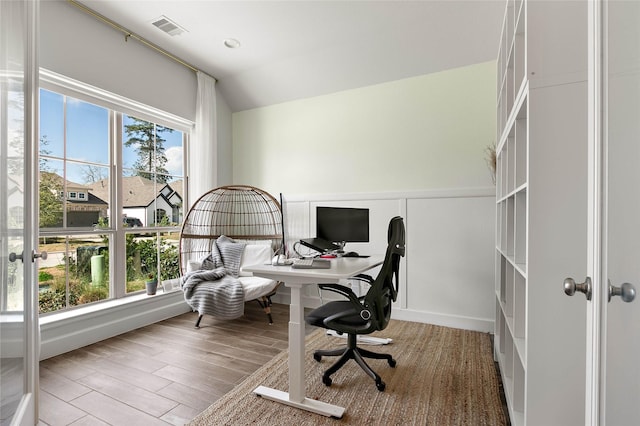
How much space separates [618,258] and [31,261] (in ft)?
7.01

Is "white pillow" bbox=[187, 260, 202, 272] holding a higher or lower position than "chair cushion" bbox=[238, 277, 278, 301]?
higher

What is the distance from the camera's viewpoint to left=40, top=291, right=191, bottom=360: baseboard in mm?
2393

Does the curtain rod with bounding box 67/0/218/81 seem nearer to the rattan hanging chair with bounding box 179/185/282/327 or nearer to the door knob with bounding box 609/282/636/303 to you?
the rattan hanging chair with bounding box 179/185/282/327

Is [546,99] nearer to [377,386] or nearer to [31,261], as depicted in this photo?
[377,386]

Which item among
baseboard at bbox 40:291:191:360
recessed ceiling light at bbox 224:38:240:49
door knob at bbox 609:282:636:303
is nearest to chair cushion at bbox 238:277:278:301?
baseboard at bbox 40:291:191:360

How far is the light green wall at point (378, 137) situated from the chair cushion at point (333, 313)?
168 cm

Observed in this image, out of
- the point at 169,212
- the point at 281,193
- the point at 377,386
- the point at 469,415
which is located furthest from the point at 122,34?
the point at 469,415

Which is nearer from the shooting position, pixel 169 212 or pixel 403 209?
pixel 403 209

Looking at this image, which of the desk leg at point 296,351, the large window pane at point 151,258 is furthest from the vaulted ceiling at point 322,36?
the desk leg at point 296,351

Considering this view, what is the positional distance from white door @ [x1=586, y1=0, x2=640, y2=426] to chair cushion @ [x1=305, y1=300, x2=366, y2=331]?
113 cm

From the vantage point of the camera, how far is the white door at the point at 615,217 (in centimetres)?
63

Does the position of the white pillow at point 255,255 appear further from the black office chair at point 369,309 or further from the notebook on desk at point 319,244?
the black office chair at point 369,309

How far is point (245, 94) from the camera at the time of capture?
13.2ft

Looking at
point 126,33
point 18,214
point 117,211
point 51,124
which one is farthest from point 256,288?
point 126,33
